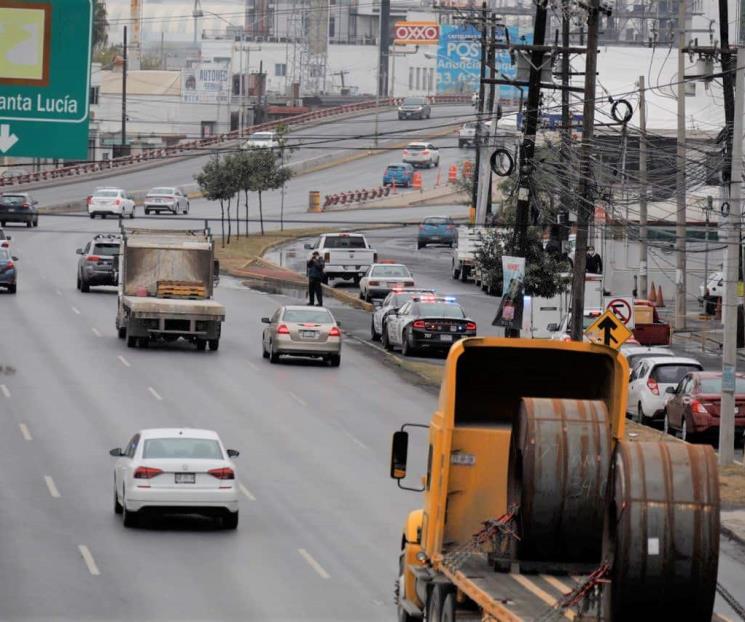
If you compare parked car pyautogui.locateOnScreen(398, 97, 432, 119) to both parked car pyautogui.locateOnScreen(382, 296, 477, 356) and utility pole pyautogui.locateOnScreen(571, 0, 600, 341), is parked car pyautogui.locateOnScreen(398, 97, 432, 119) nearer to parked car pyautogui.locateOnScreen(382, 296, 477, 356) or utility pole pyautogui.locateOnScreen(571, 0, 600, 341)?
→ parked car pyautogui.locateOnScreen(382, 296, 477, 356)

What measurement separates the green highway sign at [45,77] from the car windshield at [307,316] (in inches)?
890

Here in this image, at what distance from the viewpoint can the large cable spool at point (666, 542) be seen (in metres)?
12.1

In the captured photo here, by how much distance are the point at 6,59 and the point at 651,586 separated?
12.7 meters

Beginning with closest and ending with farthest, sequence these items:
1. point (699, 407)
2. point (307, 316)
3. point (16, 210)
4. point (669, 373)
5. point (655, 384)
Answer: point (699, 407) → point (655, 384) → point (669, 373) → point (307, 316) → point (16, 210)

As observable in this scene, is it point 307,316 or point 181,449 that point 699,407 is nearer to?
point 181,449

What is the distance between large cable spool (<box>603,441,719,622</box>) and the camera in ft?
39.8

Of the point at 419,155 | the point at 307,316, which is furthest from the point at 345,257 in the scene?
the point at 419,155

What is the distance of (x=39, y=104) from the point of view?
22344 mm

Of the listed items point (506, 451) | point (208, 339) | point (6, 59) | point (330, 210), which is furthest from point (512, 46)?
point (330, 210)

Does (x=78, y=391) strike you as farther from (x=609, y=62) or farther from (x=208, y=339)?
(x=609, y=62)

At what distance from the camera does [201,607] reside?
812 inches

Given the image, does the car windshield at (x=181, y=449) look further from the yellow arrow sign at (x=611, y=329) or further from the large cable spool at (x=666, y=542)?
the large cable spool at (x=666, y=542)

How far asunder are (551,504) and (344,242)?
53410mm

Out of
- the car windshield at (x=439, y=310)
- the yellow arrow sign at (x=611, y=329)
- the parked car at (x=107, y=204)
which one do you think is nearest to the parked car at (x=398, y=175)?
the parked car at (x=107, y=204)
